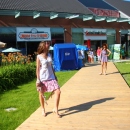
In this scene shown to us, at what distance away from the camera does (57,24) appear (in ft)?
87.3

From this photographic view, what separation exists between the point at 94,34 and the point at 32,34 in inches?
340

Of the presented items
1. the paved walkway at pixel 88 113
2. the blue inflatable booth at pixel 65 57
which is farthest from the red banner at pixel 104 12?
the paved walkway at pixel 88 113

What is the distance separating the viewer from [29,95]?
8805 millimetres

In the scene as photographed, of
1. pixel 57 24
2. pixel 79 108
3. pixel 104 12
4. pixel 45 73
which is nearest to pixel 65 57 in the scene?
pixel 57 24

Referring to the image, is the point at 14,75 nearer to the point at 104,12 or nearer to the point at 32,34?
the point at 32,34

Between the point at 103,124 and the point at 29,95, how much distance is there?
428 cm

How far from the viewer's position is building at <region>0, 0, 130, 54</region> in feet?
76.3

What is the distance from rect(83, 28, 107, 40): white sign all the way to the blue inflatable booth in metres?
11.0

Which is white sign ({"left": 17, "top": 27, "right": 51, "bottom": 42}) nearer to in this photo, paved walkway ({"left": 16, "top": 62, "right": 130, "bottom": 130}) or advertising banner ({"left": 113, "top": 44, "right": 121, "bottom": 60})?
advertising banner ({"left": 113, "top": 44, "right": 121, "bottom": 60})

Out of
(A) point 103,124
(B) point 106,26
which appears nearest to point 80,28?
(B) point 106,26

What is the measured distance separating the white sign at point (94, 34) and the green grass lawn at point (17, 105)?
19.3 metres

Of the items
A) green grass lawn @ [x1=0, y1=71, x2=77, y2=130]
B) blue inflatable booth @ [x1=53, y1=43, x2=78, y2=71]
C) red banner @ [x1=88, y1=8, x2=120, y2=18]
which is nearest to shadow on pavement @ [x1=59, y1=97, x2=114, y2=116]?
green grass lawn @ [x1=0, y1=71, x2=77, y2=130]

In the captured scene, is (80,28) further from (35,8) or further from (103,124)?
(103,124)

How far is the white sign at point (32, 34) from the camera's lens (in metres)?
23.6
